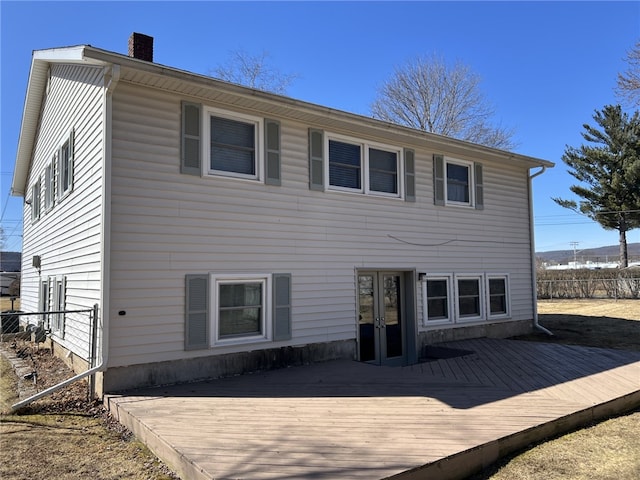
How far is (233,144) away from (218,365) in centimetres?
353

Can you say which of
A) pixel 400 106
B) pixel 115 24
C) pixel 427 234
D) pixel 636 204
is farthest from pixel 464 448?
pixel 636 204

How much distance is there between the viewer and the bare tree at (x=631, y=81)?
611 inches

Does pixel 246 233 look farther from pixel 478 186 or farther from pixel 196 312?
pixel 478 186

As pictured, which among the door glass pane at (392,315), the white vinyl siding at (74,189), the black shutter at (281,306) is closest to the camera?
the white vinyl siding at (74,189)

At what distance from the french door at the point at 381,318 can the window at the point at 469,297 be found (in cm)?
170

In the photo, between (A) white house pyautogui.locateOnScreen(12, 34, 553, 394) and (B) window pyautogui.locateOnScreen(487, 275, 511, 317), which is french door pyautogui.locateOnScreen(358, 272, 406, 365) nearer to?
(A) white house pyautogui.locateOnScreen(12, 34, 553, 394)

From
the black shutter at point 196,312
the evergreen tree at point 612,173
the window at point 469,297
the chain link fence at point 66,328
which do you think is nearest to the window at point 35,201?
the chain link fence at point 66,328

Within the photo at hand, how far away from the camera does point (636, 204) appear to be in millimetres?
27688

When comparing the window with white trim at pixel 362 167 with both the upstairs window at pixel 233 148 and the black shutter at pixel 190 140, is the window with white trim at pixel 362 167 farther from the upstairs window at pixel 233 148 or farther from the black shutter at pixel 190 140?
the black shutter at pixel 190 140

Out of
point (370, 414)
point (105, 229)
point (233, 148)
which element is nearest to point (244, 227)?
point (233, 148)

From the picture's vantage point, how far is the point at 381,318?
9305 millimetres

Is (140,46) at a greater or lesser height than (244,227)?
greater

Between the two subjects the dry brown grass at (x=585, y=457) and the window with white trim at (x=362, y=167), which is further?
the window with white trim at (x=362, y=167)

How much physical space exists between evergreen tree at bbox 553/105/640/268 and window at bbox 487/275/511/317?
848 inches
